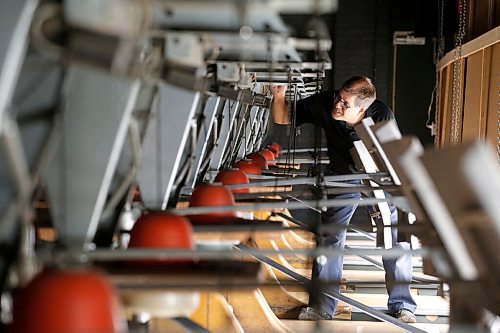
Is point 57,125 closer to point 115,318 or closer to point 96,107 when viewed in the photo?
point 96,107

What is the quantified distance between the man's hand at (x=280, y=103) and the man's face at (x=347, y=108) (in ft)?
2.18

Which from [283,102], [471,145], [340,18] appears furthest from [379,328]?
[340,18]

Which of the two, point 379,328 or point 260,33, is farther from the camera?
point 379,328

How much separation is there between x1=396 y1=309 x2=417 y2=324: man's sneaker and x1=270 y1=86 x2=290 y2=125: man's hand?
1621mm

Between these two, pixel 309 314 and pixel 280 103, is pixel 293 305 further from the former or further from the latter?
pixel 280 103

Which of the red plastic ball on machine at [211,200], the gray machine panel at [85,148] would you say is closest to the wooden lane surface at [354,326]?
the red plastic ball on machine at [211,200]

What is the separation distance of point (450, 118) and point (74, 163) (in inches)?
286

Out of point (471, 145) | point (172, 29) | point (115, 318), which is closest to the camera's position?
point (115, 318)

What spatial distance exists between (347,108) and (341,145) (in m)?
0.97

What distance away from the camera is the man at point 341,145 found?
6699 mm

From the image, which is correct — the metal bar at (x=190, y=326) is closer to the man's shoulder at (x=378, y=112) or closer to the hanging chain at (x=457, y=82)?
the man's shoulder at (x=378, y=112)

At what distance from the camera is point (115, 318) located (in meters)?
1.89

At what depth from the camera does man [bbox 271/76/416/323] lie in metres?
6.70

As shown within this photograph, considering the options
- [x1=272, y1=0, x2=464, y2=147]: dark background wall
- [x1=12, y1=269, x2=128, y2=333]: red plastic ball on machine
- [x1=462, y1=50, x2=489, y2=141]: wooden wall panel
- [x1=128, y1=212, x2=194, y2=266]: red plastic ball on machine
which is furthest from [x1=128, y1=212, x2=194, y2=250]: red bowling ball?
[x1=272, y1=0, x2=464, y2=147]: dark background wall
